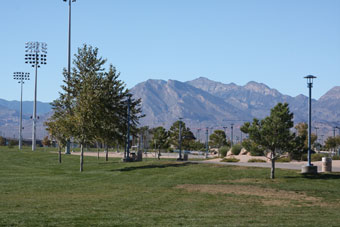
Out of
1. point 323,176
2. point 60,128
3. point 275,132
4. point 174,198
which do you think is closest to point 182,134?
point 60,128

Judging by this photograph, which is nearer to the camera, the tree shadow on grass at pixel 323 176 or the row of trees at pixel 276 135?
the tree shadow on grass at pixel 323 176

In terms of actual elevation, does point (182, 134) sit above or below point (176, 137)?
above

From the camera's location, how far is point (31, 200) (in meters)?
23.7

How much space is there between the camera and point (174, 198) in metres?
24.5

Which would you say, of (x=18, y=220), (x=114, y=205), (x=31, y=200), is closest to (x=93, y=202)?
(x=114, y=205)

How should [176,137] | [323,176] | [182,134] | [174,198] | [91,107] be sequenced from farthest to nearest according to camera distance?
[176,137] → [182,134] → [91,107] → [323,176] → [174,198]

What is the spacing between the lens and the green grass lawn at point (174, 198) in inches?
689

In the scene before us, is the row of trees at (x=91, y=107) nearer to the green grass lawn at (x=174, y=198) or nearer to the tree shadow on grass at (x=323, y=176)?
the green grass lawn at (x=174, y=198)

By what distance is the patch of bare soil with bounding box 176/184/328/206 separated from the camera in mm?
23405

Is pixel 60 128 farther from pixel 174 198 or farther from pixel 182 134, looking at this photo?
pixel 182 134

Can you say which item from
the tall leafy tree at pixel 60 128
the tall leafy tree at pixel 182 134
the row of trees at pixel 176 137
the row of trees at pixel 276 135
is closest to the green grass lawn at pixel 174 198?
the row of trees at pixel 276 135

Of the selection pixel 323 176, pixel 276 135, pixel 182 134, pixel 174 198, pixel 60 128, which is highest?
pixel 60 128

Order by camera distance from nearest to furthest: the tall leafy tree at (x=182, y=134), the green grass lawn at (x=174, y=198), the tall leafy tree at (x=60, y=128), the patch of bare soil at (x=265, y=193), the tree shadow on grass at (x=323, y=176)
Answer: the green grass lawn at (x=174, y=198)
the patch of bare soil at (x=265, y=193)
the tree shadow on grass at (x=323, y=176)
the tall leafy tree at (x=60, y=128)
the tall leafy tree at (x=182, y=134)

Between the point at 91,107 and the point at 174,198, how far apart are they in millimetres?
20761
